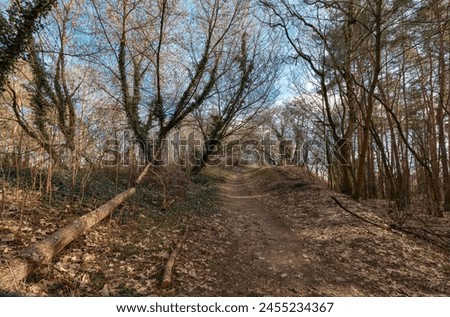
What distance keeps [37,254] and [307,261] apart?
435 cm

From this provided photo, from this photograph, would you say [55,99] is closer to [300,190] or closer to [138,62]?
[138,62]

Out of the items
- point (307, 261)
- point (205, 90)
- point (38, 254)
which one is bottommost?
point (307, 261)

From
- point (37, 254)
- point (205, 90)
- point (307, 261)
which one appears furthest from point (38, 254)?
point (205, 90)

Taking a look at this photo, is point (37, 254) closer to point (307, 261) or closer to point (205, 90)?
point (307, 261)

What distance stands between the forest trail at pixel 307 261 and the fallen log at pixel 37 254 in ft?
6.13

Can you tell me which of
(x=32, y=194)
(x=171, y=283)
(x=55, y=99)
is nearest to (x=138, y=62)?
(x=55, y=99)

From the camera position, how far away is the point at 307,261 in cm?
468

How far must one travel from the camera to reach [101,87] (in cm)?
1203

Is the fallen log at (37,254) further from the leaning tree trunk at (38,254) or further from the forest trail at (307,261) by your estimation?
the forest trail at (307,261)

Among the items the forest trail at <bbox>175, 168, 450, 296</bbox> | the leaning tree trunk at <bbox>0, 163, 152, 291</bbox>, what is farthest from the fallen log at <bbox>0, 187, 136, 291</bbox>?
the forest trail at <bbox>175, 168, 450, 296</bbox>

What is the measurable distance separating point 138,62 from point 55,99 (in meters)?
4.40

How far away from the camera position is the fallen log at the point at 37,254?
2783 mm

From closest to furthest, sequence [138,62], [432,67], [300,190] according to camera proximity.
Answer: [432,67] → [300,190] → [138,62]

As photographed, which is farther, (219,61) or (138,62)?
(219,61)
